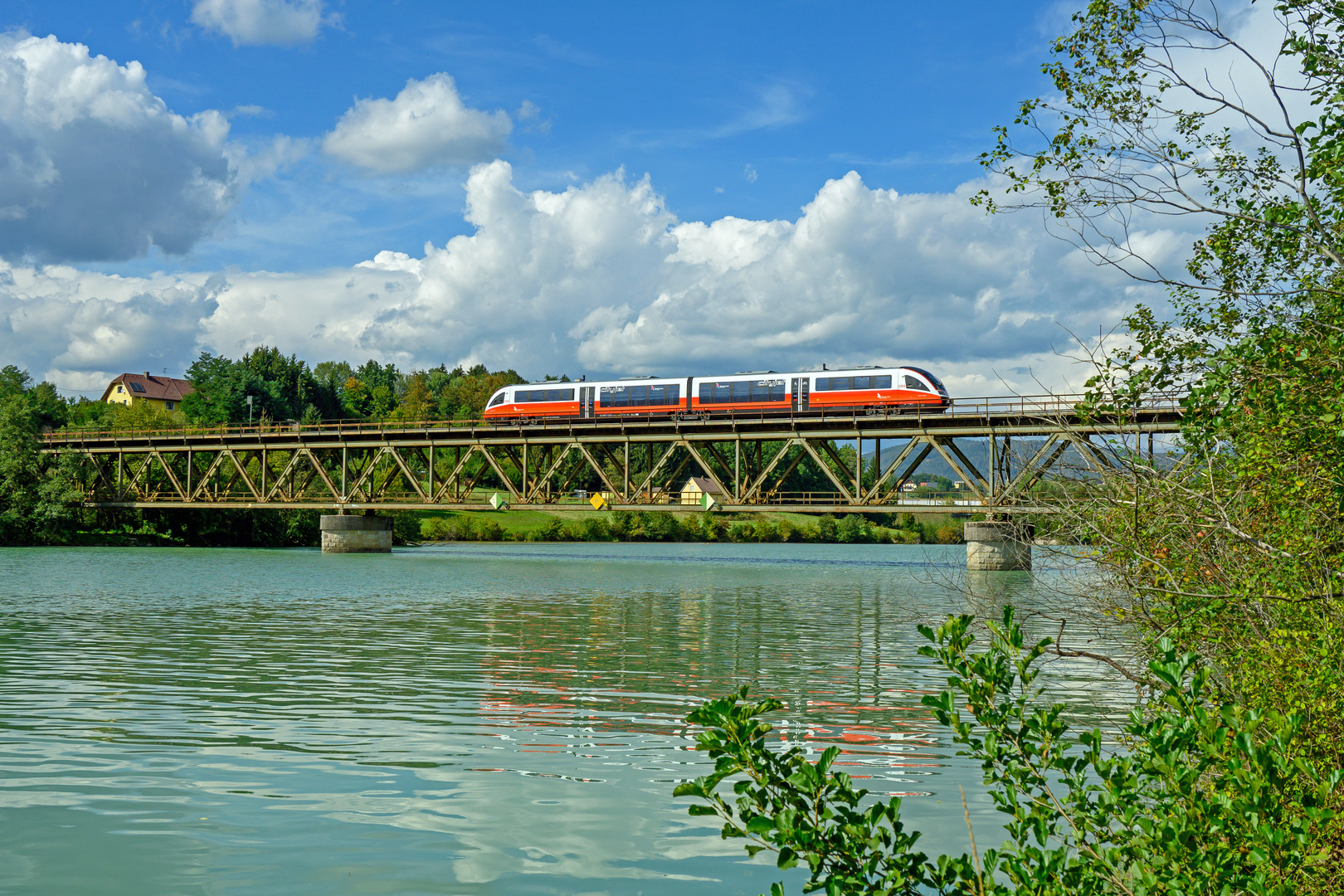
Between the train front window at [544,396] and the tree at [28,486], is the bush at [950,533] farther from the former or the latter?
the tree at [28,486]

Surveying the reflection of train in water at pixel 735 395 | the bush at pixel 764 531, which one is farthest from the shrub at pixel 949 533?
the reflection of train in water at pixel 735 395

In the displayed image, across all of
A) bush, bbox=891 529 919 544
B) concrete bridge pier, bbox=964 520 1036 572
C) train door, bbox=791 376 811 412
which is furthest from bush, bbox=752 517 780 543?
concrete bridge pier, bbox=964 520 1036 572

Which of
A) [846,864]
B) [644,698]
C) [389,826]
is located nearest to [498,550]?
[644,698]

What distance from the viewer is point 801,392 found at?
2377 inches

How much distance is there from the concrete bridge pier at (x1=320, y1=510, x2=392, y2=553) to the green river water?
43006mm

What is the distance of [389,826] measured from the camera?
29.5 feet

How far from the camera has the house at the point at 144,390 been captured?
587ft

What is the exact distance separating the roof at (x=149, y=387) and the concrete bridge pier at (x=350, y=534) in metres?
125

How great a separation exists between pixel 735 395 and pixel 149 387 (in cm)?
15993

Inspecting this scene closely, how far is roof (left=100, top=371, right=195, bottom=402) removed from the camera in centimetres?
17988

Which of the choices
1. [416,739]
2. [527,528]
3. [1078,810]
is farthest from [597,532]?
[1078,810]

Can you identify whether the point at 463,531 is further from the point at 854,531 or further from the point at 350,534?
the point at 854,531

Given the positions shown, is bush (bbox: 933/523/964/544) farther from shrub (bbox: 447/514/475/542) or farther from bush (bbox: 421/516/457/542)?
bush (bbox: 421/516/457/542)

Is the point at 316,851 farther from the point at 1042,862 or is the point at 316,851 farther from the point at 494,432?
the point at 494,432
